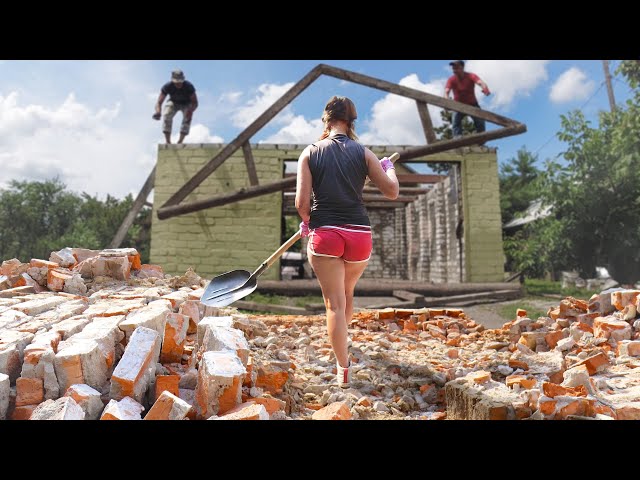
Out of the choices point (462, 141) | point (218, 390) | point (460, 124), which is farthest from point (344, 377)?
point (460, 124)

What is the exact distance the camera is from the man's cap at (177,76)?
941 cm

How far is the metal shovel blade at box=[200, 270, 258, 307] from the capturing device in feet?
10.8

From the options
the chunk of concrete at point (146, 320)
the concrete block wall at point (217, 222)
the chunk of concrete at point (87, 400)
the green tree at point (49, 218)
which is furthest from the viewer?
the green tree at point (49, 218)

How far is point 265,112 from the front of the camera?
869cm

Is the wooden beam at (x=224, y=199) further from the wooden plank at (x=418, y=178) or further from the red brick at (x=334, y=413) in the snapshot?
the red brick at (x=334, y=413)

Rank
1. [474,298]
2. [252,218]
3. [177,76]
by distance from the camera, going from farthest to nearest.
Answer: [252,218] < [177,76] < [474,298]

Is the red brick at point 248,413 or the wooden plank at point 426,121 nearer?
the red brick at point 248,413

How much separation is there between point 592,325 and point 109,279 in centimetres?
437

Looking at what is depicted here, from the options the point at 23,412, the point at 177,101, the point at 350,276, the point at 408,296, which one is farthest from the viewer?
the point at 177,101

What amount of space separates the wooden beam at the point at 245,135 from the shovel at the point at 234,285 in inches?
219

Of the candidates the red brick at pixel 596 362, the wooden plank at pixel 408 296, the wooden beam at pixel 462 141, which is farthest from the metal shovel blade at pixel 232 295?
the wooden beam at pixel 462 141

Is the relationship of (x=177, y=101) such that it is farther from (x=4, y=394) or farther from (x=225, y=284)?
(x=4, y=394)

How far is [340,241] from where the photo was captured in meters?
2.64

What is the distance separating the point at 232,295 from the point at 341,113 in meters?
1.52
